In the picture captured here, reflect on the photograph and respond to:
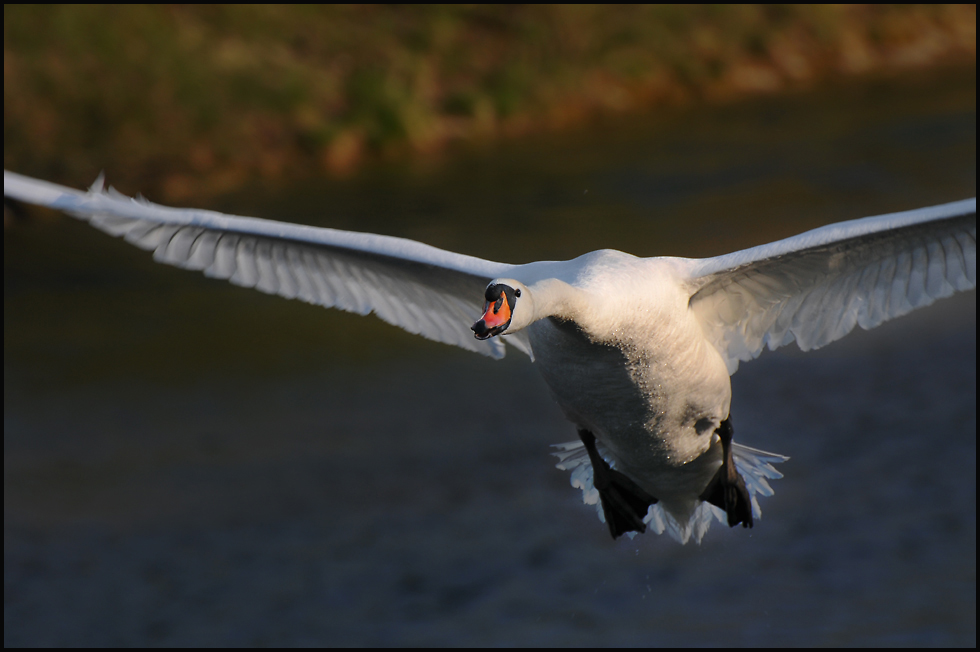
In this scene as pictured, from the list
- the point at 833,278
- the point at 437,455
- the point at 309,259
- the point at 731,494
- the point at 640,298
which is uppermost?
the point at 437,455

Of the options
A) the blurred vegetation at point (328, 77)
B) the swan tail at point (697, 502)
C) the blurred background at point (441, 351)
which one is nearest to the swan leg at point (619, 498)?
Answer: the swan tail at point (697, 502)

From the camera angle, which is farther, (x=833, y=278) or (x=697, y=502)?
(x=697, y=502)

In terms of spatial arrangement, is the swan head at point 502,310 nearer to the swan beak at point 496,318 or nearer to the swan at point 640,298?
→ the swan beak at point 496,318

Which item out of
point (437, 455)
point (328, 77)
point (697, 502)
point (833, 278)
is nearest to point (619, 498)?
point (697, 502)

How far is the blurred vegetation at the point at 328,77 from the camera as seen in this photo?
56.3ft

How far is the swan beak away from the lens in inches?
162

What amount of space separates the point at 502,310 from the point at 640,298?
41.5 inches

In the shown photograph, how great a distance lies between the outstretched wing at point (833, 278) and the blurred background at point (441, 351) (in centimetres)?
348

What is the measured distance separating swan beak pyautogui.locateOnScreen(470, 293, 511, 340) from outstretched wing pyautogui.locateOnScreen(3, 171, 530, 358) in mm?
1166

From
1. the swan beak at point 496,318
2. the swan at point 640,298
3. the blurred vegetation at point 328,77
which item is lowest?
the swan beak at point 496,318

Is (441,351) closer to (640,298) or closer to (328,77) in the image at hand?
(328,77)

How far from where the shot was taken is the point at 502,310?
4.21m

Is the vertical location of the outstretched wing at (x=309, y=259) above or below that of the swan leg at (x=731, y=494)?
above

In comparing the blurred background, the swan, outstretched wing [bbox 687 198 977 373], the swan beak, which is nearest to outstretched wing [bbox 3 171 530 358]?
the swan
